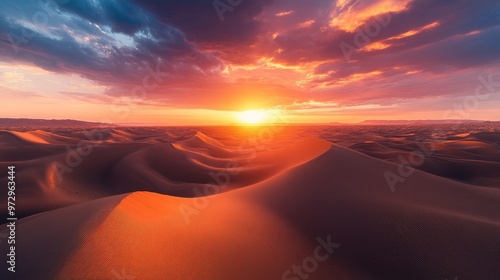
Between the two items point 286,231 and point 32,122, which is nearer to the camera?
point 286,231

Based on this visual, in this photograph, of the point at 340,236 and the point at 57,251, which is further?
the point at 340,236

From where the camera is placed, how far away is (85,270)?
2.82 meters

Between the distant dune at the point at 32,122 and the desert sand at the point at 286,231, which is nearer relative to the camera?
the desert sand at the point at 286,231

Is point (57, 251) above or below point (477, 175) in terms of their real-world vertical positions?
above

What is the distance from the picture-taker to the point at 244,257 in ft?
11.6

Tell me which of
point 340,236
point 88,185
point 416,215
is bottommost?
point 88,185

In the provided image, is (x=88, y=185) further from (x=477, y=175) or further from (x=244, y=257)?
(x=477, y=175)

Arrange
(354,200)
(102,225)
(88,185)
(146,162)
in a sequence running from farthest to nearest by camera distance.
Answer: (146,162) → (88,185) → (354,200) → (102,225)

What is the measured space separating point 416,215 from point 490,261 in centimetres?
118

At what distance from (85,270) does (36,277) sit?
537 mm

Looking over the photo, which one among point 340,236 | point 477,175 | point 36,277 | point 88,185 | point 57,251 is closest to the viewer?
point 36,277

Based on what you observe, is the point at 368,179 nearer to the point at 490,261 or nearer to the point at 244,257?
the point at 490,261

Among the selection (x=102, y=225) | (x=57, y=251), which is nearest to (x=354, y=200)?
(x=102, y=225)

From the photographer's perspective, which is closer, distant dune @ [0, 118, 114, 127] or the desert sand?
the desert sand
